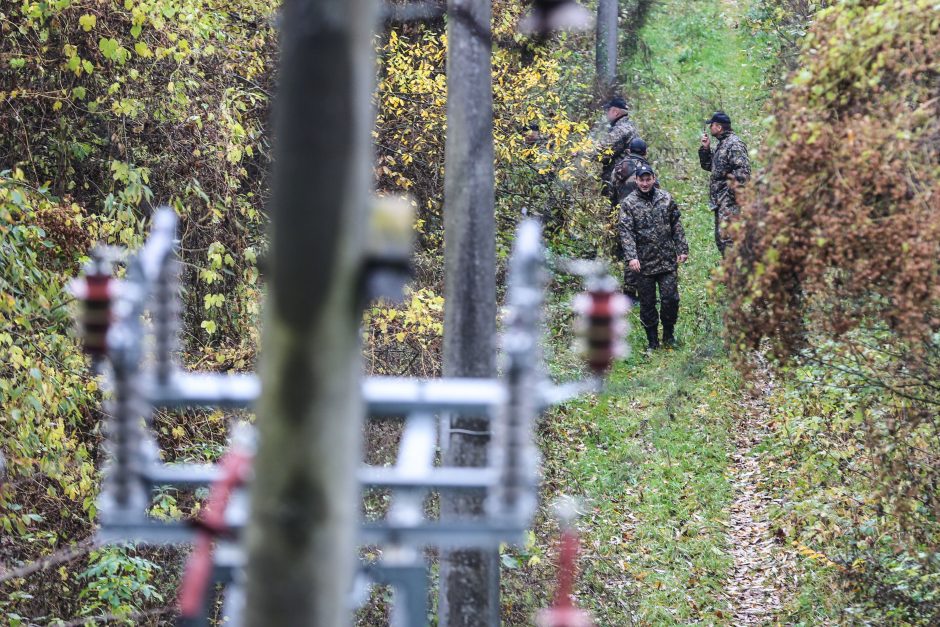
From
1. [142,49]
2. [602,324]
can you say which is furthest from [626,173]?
[602,324]

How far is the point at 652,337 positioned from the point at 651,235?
4.41ft

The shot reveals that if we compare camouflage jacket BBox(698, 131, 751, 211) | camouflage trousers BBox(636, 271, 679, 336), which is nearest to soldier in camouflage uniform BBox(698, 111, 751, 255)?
camouflage jacket BBox(698, 131, 751, 211)

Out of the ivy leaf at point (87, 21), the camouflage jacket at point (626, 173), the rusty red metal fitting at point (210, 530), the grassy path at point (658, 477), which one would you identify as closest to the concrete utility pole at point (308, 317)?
the rusty red metal fitting at point (210, 530)

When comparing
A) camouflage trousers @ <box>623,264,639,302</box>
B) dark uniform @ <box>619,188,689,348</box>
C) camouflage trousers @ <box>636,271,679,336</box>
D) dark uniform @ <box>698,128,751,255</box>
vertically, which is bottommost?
camouflage trousers @ <box>636,271,679,336</box>

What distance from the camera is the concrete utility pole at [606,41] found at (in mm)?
23406

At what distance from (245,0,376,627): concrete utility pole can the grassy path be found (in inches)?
188

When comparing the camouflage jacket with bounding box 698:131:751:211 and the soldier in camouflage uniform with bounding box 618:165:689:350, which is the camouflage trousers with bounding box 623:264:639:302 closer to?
the soldier in camouflage uniform with bounding box 618:165:689:350

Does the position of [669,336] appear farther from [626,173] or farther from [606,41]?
[606,41]

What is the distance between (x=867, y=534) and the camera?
10.3 meters

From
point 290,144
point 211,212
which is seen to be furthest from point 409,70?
point 290,144

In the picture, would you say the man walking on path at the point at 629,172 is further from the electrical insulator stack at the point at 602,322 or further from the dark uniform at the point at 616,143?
the electrical insulator stack at the point at 602,322

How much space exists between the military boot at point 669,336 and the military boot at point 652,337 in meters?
0.10

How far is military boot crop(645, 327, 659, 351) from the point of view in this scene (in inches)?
590

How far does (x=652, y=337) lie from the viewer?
591 inches
